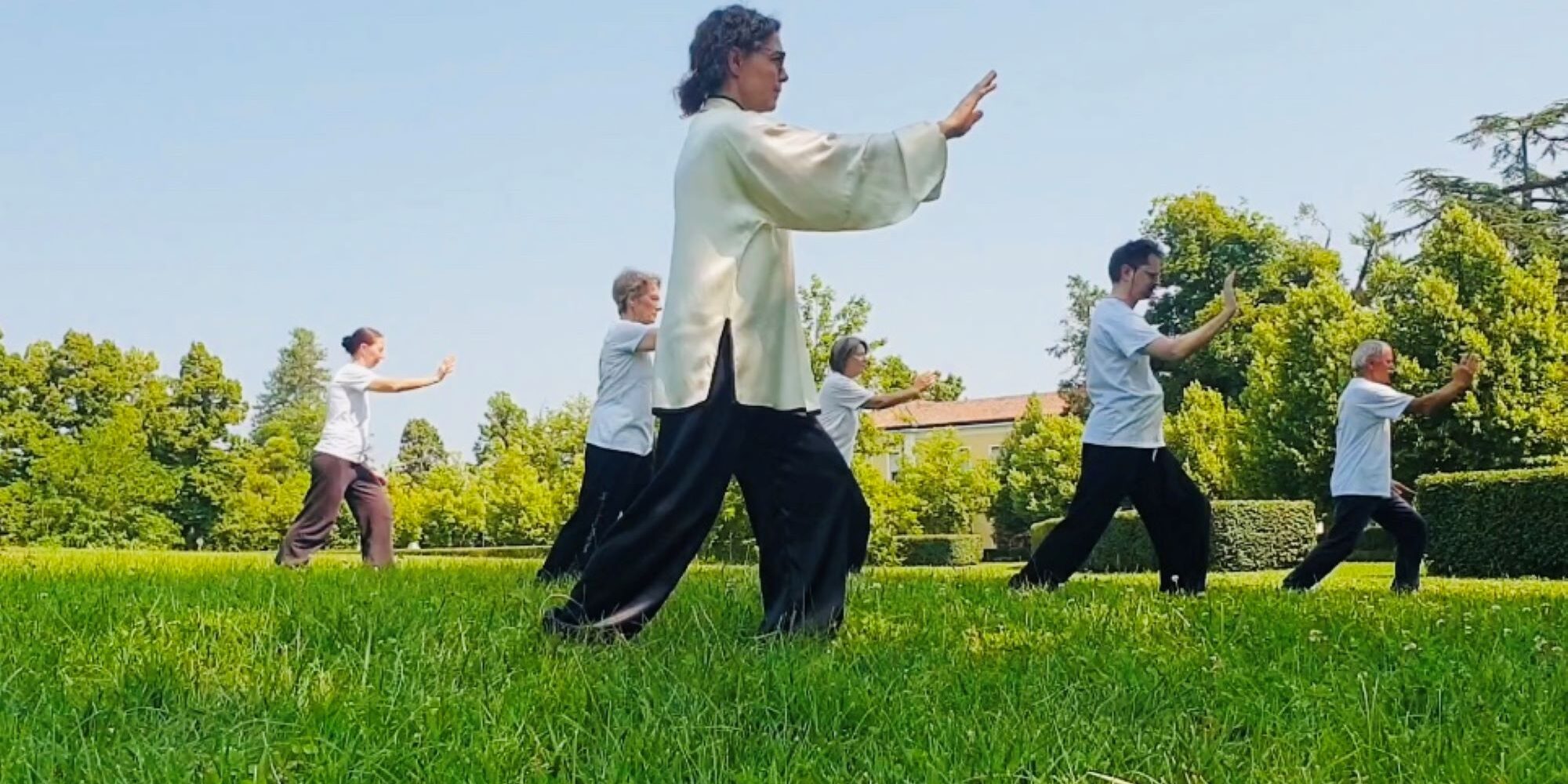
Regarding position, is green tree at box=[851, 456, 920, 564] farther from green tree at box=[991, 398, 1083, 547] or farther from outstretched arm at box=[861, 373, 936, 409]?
outstretched arm at box=[861, 373, 936, 409]

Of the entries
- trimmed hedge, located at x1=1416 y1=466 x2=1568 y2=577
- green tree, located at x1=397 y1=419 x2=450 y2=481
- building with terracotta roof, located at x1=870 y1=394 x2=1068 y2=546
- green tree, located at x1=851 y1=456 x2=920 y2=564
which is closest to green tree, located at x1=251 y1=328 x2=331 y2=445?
green tree, located at x1=397 y1=419 x2=450 y2=481

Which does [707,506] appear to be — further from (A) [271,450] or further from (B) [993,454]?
(B) [993,454]

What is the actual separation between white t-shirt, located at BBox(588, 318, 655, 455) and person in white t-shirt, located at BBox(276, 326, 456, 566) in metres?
2.87

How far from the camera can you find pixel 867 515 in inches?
208

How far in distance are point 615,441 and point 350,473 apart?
326cm

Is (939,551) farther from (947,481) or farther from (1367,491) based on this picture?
(1367,491)

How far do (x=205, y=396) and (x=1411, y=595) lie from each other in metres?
52.8

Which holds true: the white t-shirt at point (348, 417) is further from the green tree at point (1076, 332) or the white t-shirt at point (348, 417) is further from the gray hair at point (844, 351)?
the green tree at point (1076, 332)

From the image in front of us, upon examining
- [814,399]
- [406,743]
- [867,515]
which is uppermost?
[814,399]

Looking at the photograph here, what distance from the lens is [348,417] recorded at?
10.6 metres

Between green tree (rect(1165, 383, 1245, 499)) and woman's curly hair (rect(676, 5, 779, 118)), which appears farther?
green tree (rect(1165, 383, 1245, 499))

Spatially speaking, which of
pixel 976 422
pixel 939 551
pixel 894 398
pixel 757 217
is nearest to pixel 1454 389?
pixel 894 398

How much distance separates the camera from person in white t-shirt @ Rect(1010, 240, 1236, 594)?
298 inches

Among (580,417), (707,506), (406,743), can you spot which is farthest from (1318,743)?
(580,417)
